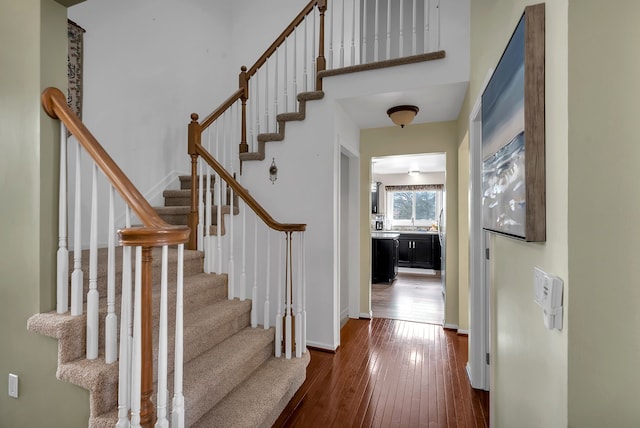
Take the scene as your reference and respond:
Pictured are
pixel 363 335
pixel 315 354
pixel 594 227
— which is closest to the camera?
pixel 594 227

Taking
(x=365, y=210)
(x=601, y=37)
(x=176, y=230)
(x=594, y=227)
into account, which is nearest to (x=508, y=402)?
(x=594, y=227)

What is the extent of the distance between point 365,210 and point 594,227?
130 inches

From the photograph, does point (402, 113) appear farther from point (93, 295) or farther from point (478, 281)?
point (93, 295)

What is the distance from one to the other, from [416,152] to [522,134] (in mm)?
2822

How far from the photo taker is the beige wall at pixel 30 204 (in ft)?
4.94

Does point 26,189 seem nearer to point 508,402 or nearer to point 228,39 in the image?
point 508,402

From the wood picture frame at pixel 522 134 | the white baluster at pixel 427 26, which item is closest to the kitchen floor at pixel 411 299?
the wood picture frame at pixel 522 134

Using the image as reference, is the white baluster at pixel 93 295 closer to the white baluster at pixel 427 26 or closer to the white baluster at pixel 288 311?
the white baluster at pixel 288 311

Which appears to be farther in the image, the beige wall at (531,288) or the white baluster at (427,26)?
the white baluster at (427,26)

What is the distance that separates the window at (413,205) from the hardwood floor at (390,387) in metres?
5.14

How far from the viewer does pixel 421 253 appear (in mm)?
7383

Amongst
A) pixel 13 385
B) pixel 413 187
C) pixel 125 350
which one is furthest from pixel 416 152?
pixel 413 187

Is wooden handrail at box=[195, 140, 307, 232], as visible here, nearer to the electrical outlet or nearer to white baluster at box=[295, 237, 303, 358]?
white baluster at box=[295, 237, 303, 358]

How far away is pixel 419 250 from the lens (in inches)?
291
